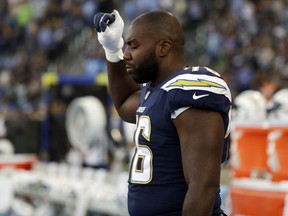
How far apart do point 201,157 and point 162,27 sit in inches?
23.5

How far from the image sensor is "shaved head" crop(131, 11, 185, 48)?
3.10 m

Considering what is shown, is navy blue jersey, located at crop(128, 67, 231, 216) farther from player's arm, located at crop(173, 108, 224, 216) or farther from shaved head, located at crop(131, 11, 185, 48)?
shaved head, located at crop(131, 11, 185, 48)

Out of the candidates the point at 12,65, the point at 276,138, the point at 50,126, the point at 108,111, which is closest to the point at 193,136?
the point at 276,138

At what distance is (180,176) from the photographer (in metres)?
2.97

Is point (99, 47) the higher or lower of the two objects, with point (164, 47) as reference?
higher

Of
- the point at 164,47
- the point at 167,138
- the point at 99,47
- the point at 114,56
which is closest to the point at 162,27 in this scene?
the point at 164,47

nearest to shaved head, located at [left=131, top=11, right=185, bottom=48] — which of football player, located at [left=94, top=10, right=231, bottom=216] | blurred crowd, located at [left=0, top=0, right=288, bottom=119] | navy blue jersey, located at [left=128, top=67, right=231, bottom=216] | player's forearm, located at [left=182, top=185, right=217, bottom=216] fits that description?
football player, located at [left=94, top=10, right=231, bottom=216]

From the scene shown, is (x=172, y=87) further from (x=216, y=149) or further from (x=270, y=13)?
(x=270, y=13)

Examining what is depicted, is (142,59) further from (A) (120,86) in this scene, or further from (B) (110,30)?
(A) (120,86)

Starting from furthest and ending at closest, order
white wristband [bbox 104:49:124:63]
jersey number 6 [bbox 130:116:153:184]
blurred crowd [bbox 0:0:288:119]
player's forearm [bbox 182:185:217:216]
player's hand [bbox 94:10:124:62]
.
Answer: blurred crowd [bbox 0:0:288:119] < white wristband [bbox 104:49:124:63] < player's hand [bbox 94:10:124:62] < jersey number 6 [bbox 130:116:153:184] < player's forearm [bbox 182:185:217:216]

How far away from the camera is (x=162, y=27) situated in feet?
10.2

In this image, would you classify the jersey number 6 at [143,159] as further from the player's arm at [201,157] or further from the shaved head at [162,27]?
the shaved head at [162,27]

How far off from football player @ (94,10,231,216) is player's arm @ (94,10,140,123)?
0.33 meters

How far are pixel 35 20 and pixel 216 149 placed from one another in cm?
1708
